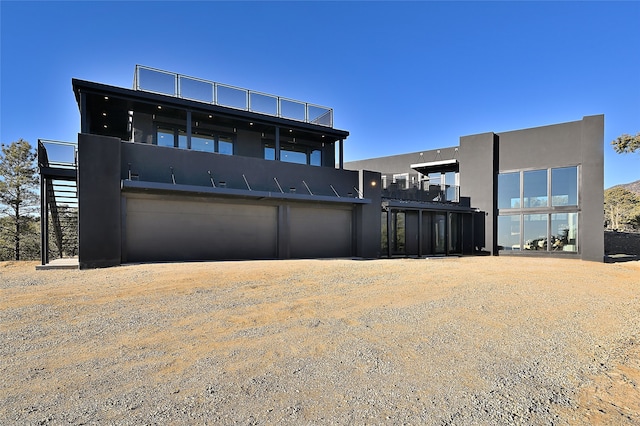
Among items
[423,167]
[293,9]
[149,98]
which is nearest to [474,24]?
[293,9]

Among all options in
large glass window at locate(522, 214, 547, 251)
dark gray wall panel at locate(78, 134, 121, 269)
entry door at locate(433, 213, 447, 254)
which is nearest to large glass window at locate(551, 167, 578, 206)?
large glass window at locate(522, 214, 547, 251)

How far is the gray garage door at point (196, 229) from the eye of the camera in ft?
38.3

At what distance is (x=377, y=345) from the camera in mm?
3861

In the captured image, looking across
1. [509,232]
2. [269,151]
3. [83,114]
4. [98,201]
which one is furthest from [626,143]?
[83,114]

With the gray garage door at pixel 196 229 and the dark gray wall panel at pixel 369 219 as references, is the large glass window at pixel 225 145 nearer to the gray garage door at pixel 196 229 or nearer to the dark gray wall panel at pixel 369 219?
the gray garage door at pixel 196 229

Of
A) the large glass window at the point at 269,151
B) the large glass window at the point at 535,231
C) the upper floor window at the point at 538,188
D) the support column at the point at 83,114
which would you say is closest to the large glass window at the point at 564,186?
the upper floor window at the point at 538,188

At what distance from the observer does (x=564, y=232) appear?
60.5ft

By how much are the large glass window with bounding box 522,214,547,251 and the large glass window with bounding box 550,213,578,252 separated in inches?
16.4

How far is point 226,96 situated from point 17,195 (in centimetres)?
2007

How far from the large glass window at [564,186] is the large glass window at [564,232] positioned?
2.47 ft

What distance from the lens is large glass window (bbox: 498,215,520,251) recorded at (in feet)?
64.6

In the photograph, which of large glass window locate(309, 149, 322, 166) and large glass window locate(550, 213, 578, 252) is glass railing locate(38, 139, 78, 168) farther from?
large glass window locate(550, 213, 578, 252)

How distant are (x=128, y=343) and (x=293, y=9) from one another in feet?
49.7

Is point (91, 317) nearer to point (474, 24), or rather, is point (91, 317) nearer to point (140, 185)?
point (140, 185)
